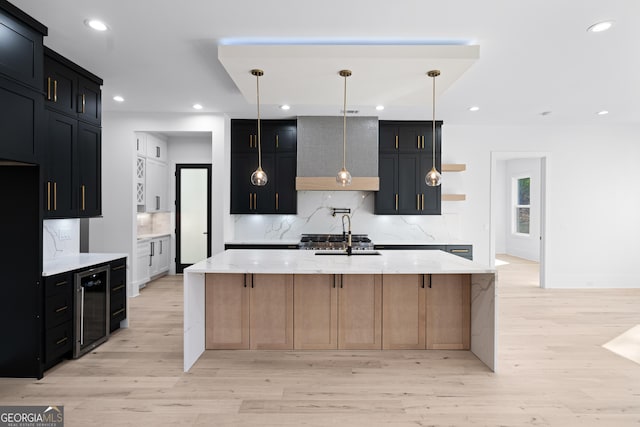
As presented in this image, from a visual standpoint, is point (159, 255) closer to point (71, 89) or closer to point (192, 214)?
point (192, 214)

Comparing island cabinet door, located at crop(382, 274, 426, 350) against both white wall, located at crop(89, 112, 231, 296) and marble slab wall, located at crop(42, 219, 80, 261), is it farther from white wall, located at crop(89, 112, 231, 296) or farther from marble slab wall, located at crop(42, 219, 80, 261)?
marble slab wall, located at crop(42, 219, 80, 261)

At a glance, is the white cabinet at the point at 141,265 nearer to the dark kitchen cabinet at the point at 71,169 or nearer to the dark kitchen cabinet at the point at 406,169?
the dark kitchen cabinet at the point at 71,169

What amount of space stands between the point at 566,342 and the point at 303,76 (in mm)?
3801

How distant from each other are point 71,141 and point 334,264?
2824 millimetres

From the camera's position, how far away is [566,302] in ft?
17.1

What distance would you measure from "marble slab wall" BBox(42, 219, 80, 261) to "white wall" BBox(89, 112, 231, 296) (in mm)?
1393

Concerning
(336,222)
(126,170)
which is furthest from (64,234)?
(336,222)

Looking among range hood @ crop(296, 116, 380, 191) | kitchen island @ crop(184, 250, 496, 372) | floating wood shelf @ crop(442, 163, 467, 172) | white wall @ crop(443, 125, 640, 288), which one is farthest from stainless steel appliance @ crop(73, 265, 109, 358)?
white wall @ crop(443, 125, 640, 288)

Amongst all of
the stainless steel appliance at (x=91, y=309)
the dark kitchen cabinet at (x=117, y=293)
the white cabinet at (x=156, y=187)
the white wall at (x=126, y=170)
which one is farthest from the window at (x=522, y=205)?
the stainless steel appliance at (x=91, y=309)

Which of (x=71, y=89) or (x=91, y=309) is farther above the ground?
(x=71, y=89)

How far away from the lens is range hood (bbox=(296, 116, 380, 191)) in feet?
18.0

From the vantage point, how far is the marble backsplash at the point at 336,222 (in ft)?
19.8

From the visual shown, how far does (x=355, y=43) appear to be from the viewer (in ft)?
10.1

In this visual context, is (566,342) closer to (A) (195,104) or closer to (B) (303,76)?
(B) (303,76)
